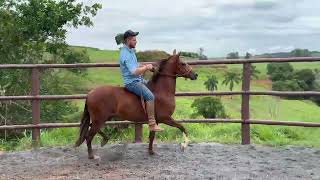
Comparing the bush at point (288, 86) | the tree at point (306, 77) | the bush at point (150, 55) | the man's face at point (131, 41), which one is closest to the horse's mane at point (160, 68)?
the man's face at point (131, 41)

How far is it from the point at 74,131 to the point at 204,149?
8.40 ft

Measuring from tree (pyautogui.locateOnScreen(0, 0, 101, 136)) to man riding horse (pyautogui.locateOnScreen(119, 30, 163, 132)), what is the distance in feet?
21.3

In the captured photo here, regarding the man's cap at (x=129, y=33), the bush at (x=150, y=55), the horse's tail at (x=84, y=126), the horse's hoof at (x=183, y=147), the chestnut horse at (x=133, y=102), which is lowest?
the horse's hoof at (x=183, y=147)

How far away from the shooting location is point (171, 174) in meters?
6.22

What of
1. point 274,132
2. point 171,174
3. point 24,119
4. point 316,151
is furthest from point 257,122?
point 24,119

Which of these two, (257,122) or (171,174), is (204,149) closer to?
(257,122)

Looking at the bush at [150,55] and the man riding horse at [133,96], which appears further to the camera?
the bush at [150,55]

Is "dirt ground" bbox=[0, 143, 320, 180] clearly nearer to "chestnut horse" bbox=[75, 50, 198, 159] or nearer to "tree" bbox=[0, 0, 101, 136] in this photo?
"chestnut horse" bbox=[75, 50, 198, 159]

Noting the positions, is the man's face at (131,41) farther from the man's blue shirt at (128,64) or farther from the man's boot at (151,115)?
the man's boot at (151,115)

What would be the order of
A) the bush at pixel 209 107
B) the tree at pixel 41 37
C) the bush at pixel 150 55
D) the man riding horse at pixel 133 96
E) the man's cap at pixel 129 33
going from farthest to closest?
the bush at pixel 209 107, the tree at pixel 41 37, the bush at pixel 150 55, the man riding horse at pixel 133 96, the man's cap at pixel 129 33

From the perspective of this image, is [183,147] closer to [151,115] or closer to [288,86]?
[151,115]

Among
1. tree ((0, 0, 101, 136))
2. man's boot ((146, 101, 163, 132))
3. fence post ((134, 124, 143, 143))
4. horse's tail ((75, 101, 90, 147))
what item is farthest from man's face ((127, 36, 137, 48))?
tree ((0, 0, 101, 136))

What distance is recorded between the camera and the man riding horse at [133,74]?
689 centimetres

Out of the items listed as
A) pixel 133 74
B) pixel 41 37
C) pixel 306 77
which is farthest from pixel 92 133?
pixel 306 77
